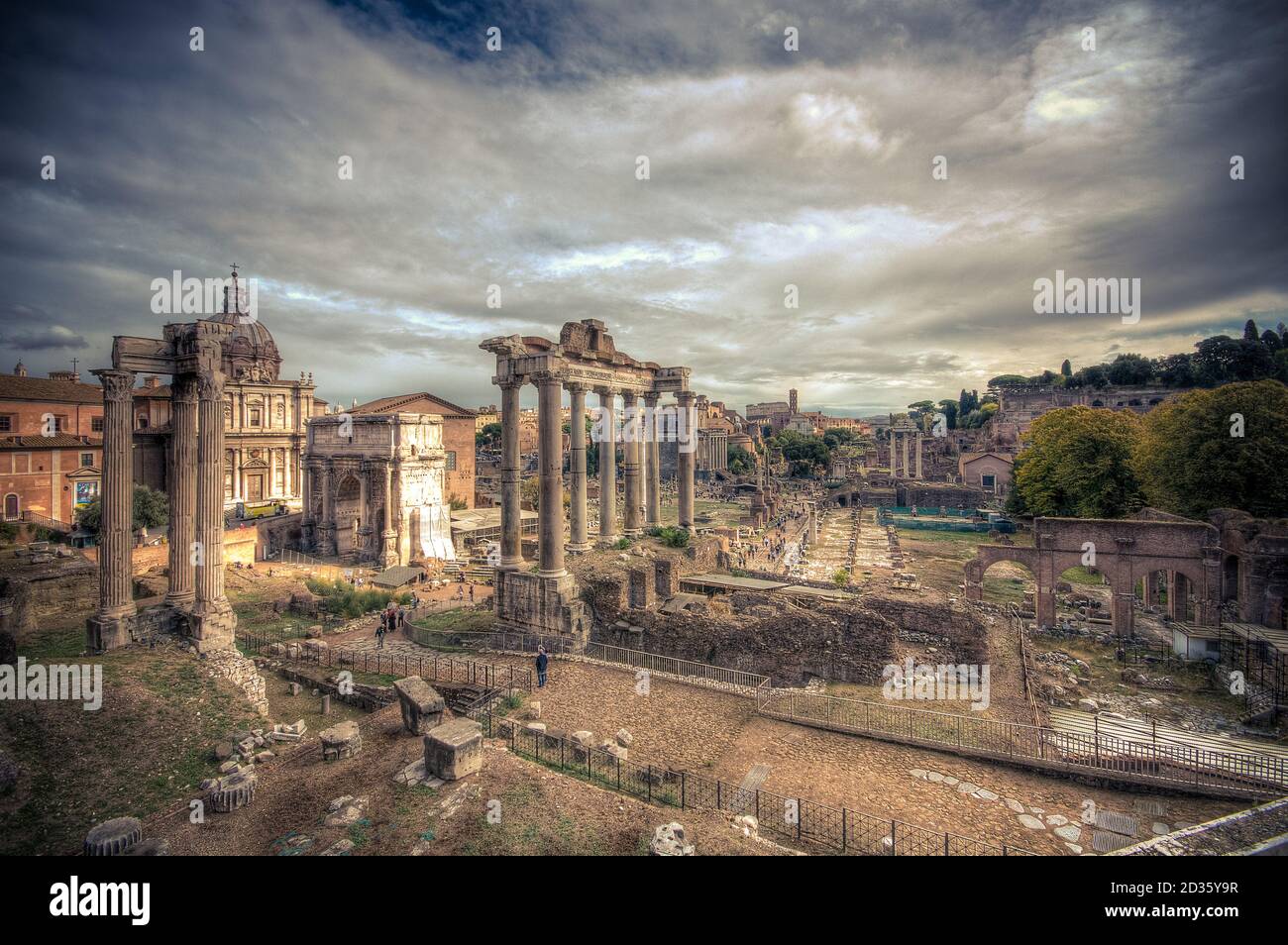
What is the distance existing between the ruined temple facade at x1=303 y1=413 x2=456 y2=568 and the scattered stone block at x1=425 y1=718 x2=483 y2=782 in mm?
29332

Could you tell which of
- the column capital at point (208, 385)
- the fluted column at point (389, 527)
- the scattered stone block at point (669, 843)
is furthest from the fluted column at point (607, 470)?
the fluted column at point (389, 527)

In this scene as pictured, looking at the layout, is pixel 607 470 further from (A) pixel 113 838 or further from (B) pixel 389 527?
(B) pixel 389 527

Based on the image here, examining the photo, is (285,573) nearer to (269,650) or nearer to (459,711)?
(269,650)

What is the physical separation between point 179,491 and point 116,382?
3.27 m

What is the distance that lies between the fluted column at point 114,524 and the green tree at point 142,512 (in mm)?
23315

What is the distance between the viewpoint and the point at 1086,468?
36500 mm

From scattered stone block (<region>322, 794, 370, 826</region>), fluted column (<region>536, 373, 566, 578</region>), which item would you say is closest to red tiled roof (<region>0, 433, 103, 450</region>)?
fluted column (<region>536, 373, 566, 578</region>)

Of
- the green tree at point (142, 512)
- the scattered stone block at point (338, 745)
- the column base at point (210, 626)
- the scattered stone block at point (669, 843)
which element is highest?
the green tree at point (142, 512)

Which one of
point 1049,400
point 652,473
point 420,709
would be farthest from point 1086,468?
point 1049,400

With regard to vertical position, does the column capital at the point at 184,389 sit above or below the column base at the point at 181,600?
above

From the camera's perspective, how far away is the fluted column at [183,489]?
54.8 feet

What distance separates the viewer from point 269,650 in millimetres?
19250

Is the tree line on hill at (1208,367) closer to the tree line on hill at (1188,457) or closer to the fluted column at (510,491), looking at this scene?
the tree line on hill at (1188,457)

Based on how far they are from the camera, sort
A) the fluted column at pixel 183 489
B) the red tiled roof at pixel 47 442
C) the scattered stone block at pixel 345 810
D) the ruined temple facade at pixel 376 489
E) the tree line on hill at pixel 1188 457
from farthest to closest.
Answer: the ruined temple facade at pixel 376 489 → the red tiled roof at pixel 47 442 → the tree line on hill at pixel 1188 457 → the fluted column at pixel 183 489 → the scattered stone block at pixel 345 810
